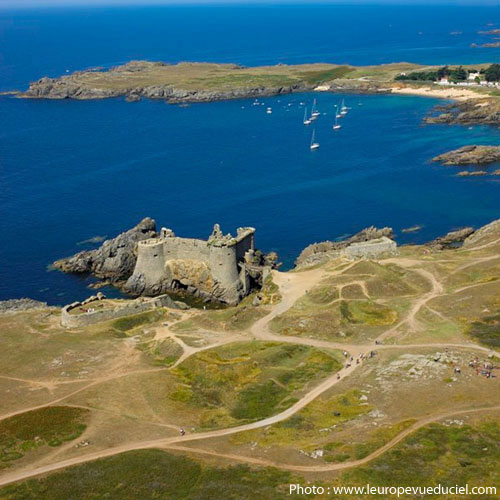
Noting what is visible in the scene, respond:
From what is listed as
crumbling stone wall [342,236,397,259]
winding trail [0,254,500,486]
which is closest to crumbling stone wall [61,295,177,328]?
winding trail [0,254,500,486]

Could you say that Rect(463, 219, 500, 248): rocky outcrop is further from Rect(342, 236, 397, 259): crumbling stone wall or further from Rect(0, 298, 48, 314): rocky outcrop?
Rect(0, 298, 48, 314): rocky outcrop

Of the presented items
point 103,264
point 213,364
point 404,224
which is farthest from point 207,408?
point 404,224

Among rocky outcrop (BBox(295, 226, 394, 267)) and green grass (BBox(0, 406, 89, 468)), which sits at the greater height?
rocky outcrop (BBox(295, 226, 394, 267))

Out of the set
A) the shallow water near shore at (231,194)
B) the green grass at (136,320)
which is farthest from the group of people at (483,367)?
the shallow water near shore at (231,194)

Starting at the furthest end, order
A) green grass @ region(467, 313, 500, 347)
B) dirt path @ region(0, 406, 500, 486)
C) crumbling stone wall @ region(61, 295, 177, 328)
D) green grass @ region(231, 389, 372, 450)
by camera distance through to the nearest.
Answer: crumbling stone wall @ region(61, 295, 177, 328), green grass @ region(467, 313, 500, 347), green grass @ region(231, 389, 372, 450), dirt path @ region(0, 406, 500, 486)

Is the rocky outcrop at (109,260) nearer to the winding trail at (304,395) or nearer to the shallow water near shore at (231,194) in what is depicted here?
the shallow water near shore at (231,194)

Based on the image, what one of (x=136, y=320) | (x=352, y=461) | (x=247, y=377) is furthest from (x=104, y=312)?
(x=352, y=461)

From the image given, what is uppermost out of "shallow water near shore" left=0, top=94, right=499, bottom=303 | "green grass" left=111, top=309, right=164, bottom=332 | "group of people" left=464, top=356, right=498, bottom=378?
"shallow water near shore" left=0, top=94, right=499, bottom=303

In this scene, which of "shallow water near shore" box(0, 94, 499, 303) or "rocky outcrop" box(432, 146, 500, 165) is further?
"rocky outcrop" box(432, 146, 500, 165)

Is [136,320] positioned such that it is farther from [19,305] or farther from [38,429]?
[38,429]
